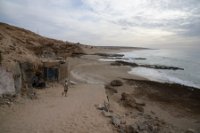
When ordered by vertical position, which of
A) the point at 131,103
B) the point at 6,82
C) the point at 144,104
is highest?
the point at 6,82

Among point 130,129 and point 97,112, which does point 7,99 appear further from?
point 130,129

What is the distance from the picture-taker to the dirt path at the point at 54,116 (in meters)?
8.61

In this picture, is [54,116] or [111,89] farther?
[111,89]

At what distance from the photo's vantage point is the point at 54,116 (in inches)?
387

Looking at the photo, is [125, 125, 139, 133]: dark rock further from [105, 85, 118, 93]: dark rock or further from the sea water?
the sea water

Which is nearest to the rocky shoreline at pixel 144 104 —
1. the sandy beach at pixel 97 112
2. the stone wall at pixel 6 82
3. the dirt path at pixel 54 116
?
the sandy beach at pixel 97 112

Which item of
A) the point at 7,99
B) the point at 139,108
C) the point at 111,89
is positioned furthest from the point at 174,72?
the point at 7,99

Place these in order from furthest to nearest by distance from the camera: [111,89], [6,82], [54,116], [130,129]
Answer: [111,89]
[6,82]
[54,116]
[130,129]

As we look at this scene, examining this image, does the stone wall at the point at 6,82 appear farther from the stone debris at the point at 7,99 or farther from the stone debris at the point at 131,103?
the stone debris at the point at 131,103

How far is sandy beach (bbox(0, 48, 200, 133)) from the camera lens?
29.4ft

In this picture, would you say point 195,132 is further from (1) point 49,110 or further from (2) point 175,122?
(1) point 49,110

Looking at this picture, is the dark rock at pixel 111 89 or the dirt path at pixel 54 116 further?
the dark rock at pixel 111 89

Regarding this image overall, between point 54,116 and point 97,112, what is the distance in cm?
247

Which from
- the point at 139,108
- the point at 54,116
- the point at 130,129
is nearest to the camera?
the point at 130,129
